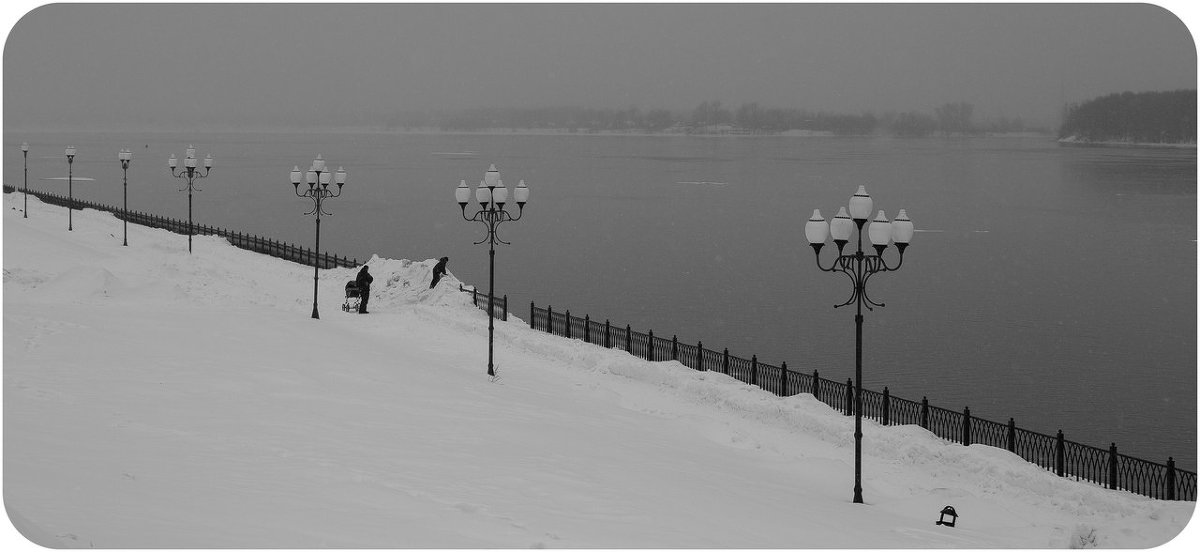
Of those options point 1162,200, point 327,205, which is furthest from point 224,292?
point 1162,200

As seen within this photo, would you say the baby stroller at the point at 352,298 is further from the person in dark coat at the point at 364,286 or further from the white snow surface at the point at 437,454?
the white snow surface at the point at 437,454

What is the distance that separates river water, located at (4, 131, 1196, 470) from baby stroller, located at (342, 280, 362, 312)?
9.27 metres

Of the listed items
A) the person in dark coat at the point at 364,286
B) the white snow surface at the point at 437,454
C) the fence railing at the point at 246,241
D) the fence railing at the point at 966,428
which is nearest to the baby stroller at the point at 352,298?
the person in dark coat at the point at 364,286

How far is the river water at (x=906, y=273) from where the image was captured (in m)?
24.8

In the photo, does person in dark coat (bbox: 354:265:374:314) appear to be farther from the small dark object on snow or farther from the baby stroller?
the small dark object on snow

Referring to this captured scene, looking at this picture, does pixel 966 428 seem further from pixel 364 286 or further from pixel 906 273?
pixel 906 273

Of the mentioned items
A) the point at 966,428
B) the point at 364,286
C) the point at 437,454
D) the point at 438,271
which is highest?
the point at 438,271

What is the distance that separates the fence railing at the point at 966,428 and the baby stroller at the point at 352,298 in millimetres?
4769

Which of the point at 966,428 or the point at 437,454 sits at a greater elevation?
the point at 437,454

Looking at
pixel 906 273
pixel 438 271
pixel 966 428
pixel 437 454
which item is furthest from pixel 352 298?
pixel 906 273

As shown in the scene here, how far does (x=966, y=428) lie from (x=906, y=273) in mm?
26723

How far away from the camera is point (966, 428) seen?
16562mm

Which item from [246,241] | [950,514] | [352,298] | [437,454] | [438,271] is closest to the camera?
[437,454]

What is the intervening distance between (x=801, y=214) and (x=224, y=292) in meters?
49.8
